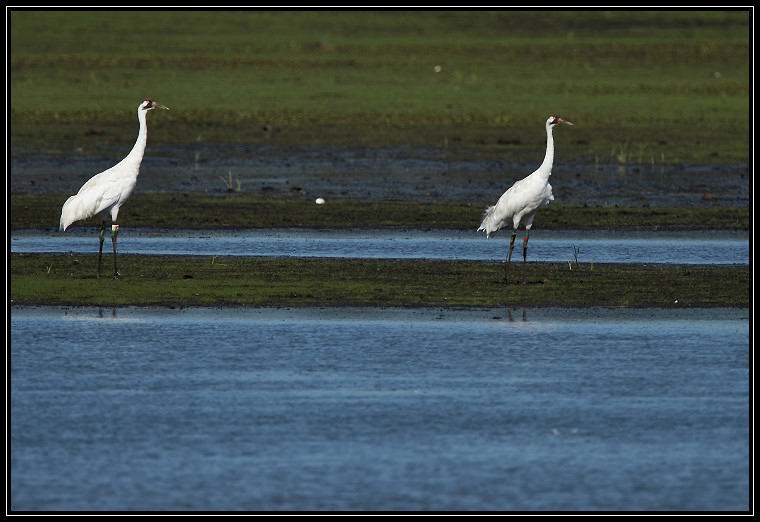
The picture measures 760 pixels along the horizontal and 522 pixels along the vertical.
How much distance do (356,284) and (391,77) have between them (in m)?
31.3

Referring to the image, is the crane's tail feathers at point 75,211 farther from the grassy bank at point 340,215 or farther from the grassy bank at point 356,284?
the grassy bank at point 340,215

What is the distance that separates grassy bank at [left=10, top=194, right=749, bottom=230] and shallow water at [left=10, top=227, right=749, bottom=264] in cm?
58

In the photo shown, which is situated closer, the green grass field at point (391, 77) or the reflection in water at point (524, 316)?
the reflection in water at point (524, 316)

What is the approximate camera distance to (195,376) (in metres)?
9.89

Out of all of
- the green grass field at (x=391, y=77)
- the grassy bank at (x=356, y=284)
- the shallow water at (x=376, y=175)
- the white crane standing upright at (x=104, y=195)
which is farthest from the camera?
the green grass field at (x=391, y=77)

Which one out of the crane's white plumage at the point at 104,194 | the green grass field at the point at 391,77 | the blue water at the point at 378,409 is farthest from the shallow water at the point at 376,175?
the blue water at the point at 378,409

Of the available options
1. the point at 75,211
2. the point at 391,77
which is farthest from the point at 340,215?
the point at 391,77

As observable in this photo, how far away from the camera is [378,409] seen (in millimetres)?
8977

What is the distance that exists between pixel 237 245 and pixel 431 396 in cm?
776

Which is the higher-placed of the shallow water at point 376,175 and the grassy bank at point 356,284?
the shallow water at point 376,175

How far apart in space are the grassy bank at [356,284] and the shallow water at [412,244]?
0.68 metres

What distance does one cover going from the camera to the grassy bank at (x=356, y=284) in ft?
42.4

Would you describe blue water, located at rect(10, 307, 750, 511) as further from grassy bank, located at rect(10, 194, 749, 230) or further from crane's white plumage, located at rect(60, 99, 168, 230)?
grassy bank, located at rect(10, 194, 749, 230)
